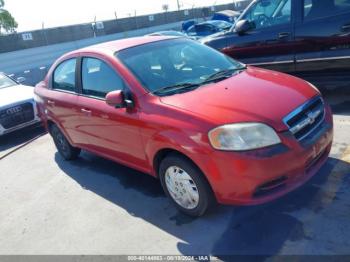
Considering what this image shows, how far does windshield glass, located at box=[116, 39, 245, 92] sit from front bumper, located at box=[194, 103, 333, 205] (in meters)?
1.13

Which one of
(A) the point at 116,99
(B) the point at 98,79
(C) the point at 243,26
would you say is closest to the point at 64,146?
(B) the point at 98,79

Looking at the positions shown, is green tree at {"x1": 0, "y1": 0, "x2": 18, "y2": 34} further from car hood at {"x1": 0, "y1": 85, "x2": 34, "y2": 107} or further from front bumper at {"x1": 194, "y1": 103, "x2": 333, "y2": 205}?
front bumper at {"x1": 194, "y1": 103, "x2": 333, "y2": 205}

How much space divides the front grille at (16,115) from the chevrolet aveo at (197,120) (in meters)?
3.31

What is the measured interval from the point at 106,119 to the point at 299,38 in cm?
334

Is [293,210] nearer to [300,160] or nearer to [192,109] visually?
[300,160]

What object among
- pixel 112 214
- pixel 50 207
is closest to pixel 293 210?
pixel 112 214

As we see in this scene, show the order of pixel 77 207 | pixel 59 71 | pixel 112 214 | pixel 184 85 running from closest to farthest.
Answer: pixel 184 85
pixel 112 214
pixel 77 207
pixel 59 71

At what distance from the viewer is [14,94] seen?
8445 mm

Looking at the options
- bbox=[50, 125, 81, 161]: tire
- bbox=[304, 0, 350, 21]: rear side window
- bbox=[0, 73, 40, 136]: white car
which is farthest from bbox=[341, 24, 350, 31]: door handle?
bbox=[0, 73, 40, 136]: white car

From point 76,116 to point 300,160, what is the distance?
113 inches

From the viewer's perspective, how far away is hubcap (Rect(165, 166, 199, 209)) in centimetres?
351

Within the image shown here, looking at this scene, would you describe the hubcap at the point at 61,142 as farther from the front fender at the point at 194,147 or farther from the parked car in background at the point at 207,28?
the parked car in background at the point at 207,28

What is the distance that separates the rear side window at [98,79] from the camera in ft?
13.6

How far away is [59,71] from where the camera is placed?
552 cm
